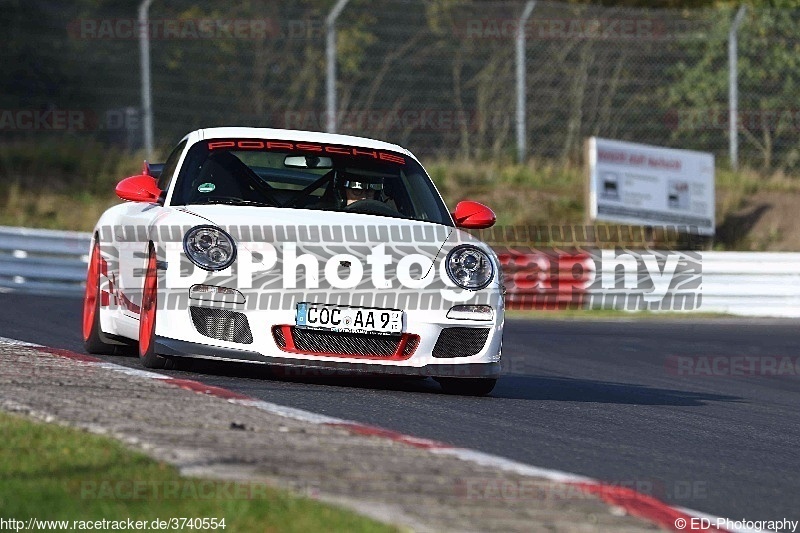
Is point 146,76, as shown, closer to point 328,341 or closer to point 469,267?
point 469,267

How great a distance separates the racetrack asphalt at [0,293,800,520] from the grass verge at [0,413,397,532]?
1.48 m

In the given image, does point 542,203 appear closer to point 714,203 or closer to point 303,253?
point 714,203

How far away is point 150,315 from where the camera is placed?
7449mm

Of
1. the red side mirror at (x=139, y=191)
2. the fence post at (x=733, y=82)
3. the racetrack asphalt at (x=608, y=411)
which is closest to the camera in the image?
the racetrack asphalt at (x=608, y=411)

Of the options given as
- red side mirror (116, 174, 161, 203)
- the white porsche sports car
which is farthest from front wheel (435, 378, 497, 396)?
red side mirror (116, 174, 161, 203)

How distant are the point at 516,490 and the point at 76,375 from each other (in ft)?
8.98

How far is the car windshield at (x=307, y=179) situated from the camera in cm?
809

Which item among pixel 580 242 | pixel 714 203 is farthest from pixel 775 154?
pixel 580 242

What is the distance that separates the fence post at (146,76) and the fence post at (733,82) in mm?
8681

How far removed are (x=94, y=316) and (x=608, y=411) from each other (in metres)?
3.07

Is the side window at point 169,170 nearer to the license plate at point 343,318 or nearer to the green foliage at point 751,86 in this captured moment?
the license plate at point 343,318

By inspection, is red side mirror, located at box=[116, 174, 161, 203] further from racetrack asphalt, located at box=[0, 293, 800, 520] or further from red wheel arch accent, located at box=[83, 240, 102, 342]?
racetrack asphalt, located at box=[0, 293, 800, 520]

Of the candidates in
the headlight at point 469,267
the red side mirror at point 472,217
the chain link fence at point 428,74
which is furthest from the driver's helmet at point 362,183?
the chain link fence at point 428,74

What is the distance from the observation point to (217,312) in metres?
7.26
